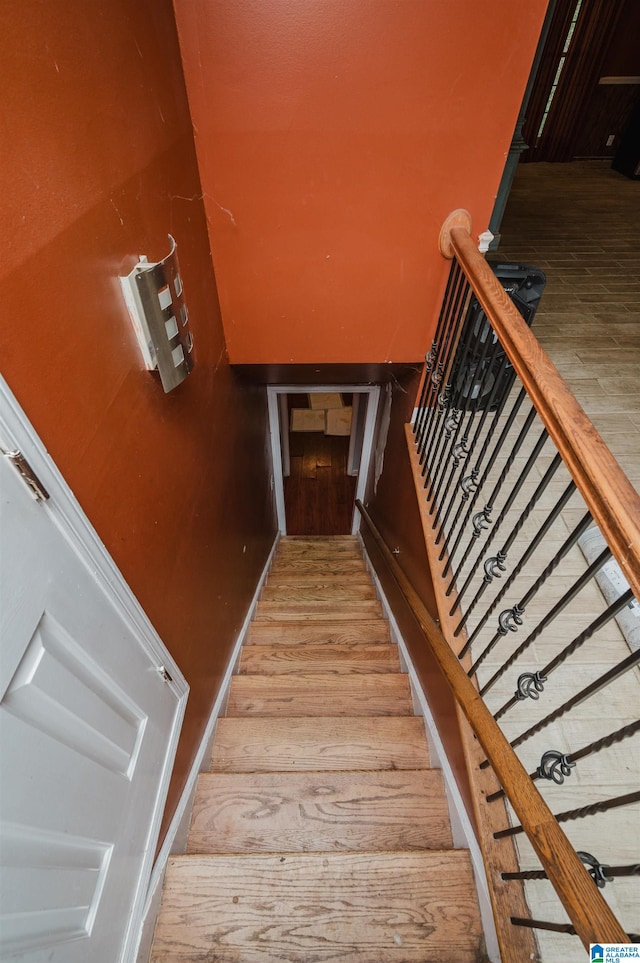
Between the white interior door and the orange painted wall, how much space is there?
164 cm

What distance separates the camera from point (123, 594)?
3.82ft

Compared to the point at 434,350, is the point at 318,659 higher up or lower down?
lower down

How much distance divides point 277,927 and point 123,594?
1117 millimetres

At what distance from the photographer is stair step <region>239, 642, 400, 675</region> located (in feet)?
7.87

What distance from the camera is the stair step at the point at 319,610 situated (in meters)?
3.08

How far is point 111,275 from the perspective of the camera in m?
1.12

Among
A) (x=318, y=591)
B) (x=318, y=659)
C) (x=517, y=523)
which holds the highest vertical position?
(x=318, y=591)

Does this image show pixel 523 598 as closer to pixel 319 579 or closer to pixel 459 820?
pixel 459 820

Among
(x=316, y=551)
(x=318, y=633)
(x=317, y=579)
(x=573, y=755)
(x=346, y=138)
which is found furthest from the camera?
(x=316, y=551)

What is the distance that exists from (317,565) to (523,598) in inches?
128

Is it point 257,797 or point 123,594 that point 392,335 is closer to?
point 123,594

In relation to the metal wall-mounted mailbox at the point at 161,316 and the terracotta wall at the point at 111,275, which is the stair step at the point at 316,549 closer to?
the terracotta wall at the point at 111,275

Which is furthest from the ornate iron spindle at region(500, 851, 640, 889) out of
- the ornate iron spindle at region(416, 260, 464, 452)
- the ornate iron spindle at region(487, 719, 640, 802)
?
the ornate iron spindle at region(416, 260, 464, 452)

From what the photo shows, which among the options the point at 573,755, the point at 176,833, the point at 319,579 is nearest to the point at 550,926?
the point at 573,755
